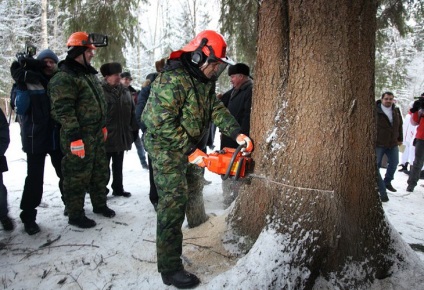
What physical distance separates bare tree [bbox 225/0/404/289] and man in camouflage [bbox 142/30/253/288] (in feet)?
1.88

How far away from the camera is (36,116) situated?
129 inches

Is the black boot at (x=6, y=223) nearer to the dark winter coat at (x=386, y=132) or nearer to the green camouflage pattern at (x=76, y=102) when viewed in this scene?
the green camouflage pattern at (x=76, y=102)

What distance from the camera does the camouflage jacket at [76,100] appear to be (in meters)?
3.08

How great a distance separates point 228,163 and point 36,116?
2.38 m

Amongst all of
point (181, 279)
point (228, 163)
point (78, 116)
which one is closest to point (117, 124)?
point (78, 116)

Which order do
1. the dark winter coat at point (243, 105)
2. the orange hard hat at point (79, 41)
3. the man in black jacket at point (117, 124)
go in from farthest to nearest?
the man in black jacket at point (117, 124) < the dark winter coat at point (243, 105) < the orange hard hat at point (79, 41)

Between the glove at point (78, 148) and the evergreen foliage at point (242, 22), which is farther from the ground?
the evergreen foliage at point (242, 22)

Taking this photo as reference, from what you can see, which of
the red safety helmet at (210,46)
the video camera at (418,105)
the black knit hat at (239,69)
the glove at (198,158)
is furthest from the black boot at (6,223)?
the video camera at (418,105)

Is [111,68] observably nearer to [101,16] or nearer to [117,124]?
[101,16]

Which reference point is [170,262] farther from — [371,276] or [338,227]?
[371,276]

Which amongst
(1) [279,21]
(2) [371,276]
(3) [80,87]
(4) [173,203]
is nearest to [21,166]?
(3) [80,87]

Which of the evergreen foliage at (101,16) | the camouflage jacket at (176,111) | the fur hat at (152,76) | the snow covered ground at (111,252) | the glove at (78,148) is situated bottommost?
the snow covered ground at (111,252)

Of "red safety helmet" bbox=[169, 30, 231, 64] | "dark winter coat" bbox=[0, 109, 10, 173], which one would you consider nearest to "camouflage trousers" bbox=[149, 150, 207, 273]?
"red safety helmet" bbox=[169, 30, 231, 64]

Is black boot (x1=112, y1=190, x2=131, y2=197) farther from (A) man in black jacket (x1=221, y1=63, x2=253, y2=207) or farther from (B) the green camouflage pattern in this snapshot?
(A) man in black jacket (x1=221, y1=63, x2=253, y2=207)
